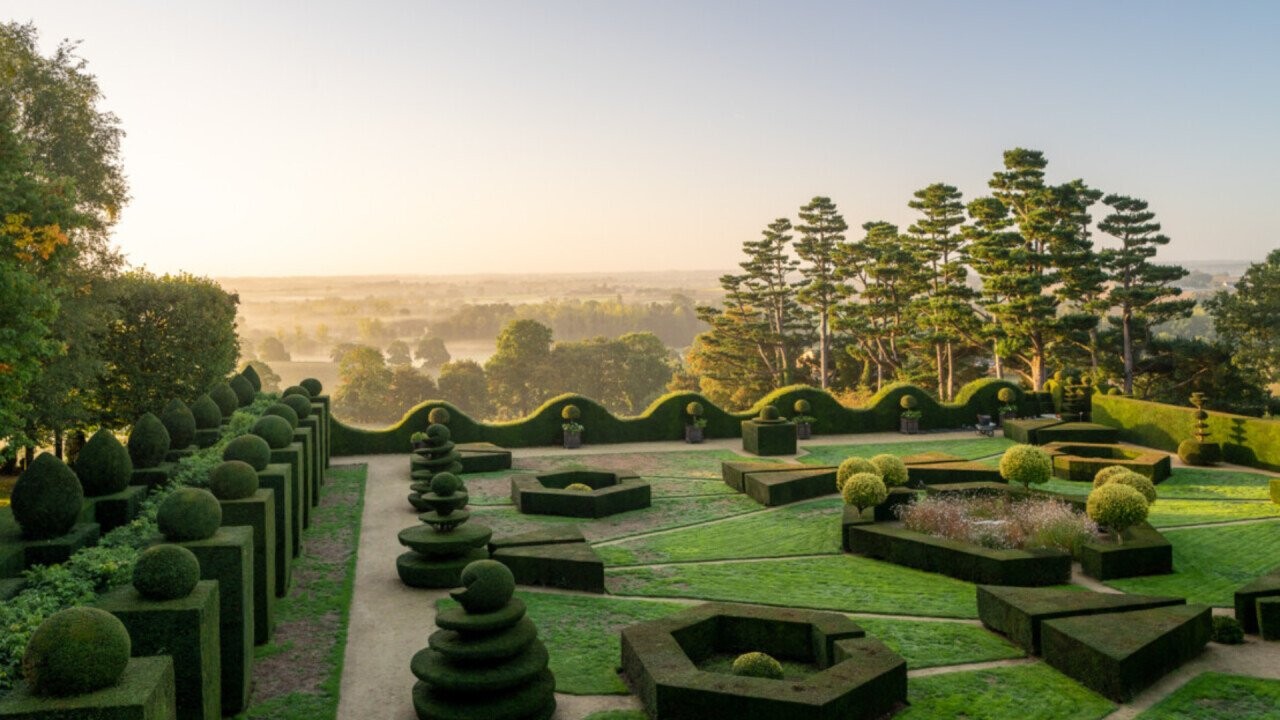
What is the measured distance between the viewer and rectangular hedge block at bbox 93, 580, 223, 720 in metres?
8.47

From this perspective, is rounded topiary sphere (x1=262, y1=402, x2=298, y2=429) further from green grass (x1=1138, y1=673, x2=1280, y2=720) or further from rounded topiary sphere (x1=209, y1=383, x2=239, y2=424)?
green grass (x1=1138, y1=673, x2=1280, y2=720)

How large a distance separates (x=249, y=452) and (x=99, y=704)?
8.22m

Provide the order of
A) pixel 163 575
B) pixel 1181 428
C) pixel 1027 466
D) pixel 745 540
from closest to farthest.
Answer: pixel 163 575 < pixel 745 540 < pixel 1027 466 < pixel 1181 428

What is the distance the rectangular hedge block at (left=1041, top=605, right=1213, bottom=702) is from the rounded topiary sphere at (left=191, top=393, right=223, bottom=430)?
18.0 meters

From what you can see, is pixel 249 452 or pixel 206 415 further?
pixel 206 415

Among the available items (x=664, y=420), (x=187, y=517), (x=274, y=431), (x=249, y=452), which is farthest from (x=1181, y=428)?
(x=187, y=517)

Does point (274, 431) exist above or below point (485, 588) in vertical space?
above

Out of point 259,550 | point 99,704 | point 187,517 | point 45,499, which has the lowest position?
point 259,550

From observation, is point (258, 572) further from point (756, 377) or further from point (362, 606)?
point (756, 377)

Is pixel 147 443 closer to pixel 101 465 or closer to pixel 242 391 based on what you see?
pixel 101 465

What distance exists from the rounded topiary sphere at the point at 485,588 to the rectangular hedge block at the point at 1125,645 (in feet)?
23.8

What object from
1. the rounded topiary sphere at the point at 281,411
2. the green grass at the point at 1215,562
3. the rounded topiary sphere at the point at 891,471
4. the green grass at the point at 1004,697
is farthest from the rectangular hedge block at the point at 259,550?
the green grass at the point at 1215,562

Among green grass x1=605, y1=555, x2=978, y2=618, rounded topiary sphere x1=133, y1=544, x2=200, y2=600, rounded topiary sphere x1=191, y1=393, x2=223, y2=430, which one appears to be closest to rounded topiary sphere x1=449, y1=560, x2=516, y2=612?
rounded topiary sphere x1=133, y1=544, x2=200, y2=600

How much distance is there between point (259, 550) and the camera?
40.9ft
